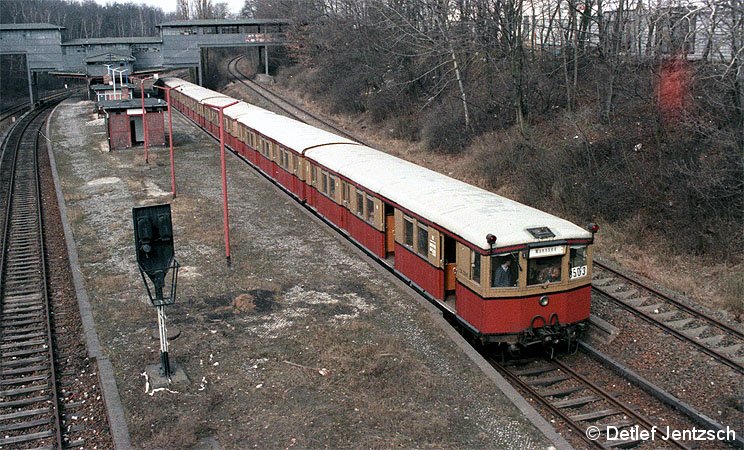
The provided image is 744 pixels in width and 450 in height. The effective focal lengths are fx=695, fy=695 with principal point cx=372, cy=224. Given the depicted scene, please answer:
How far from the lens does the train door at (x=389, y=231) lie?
15577 millimetres

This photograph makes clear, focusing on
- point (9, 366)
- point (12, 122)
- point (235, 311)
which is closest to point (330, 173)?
point (235, 311)

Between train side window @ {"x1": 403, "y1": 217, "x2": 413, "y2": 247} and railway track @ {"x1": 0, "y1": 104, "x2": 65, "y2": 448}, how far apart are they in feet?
23.1

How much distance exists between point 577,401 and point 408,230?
4.92 m

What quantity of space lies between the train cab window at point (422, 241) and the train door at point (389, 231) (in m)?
1.65

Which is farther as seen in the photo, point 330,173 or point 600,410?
point 330,173

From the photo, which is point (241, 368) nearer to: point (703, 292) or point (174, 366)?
point (174, 366)

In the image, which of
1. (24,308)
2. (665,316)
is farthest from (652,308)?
(24,308)

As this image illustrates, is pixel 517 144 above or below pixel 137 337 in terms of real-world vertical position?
above

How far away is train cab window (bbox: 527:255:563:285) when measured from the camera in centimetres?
1162

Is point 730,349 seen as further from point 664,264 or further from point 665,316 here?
point 664,264

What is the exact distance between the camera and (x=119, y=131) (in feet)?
113

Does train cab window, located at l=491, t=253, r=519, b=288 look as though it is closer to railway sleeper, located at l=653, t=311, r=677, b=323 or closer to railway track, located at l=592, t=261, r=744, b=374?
railway track, located at l=592, t=261, r=744, b=374

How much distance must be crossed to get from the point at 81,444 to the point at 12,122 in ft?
156

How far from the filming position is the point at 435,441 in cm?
945
